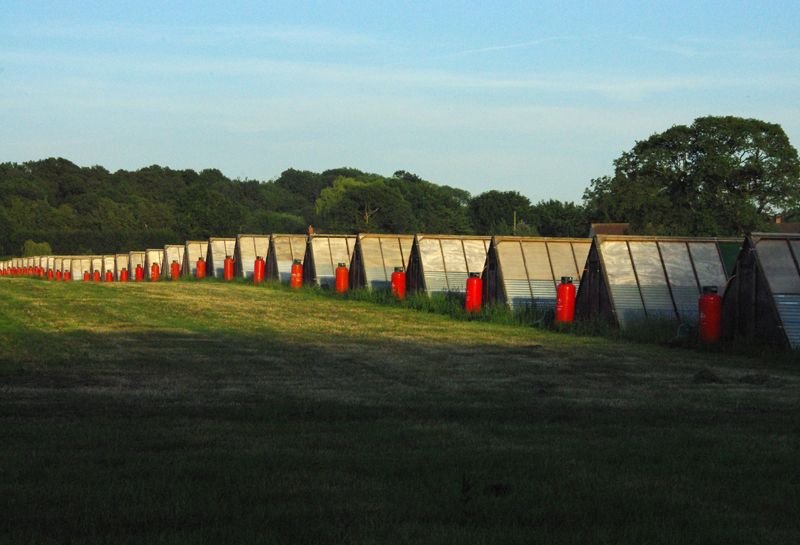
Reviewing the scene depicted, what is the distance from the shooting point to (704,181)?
80812 mm

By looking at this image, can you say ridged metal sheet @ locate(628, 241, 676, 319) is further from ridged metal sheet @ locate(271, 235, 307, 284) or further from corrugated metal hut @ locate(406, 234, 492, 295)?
ridged metal sheet @ locate(271, 235, 307, 284)

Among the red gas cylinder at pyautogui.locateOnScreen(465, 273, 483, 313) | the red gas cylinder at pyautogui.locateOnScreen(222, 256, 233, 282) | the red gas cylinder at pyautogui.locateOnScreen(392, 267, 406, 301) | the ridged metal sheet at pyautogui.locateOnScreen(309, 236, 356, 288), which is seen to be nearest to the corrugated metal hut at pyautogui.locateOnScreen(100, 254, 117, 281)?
the red gas cylinder at pyautogui.locateOnScreen(222, 256, 233, 282)

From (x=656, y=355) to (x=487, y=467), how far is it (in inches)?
444

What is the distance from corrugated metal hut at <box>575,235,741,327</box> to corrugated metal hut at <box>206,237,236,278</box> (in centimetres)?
3566

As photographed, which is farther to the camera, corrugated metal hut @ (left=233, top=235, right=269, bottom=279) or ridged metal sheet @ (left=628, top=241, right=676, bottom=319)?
corrugated metal hut @ (left=233, top=235, right=269, bottom=279)

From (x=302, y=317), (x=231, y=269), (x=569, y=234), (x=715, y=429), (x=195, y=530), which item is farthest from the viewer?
(x=569, y=234)

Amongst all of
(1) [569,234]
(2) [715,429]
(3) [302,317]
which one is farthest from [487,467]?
(1) [569,234]

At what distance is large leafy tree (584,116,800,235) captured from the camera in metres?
77.4

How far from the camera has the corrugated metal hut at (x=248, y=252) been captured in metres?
54.8

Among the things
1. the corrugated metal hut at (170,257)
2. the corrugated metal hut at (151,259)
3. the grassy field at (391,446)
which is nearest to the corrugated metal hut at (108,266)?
the corrugated metal hut at (151,259)

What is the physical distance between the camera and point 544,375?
14539 millimetres

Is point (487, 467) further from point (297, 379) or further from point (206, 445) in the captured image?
point (297, 379)

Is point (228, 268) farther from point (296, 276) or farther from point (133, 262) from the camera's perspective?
point (133, 262)

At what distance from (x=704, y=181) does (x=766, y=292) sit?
62.9 metres
